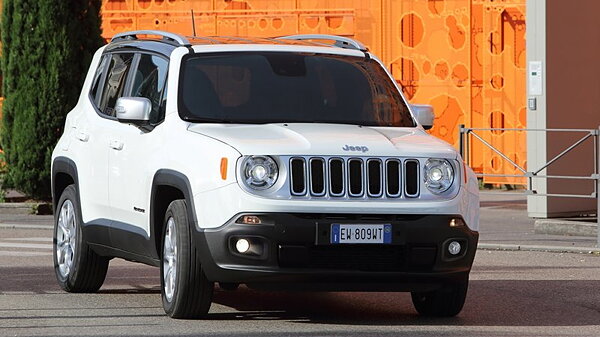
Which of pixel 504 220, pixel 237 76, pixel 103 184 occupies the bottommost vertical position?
pixel 504 220

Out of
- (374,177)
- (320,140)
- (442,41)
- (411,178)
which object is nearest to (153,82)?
(320,140)

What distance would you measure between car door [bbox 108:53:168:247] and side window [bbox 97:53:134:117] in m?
0.19

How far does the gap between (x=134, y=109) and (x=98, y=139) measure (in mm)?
1115

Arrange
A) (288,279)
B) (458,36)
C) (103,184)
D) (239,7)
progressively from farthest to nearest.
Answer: (239,7) → (458,36) → (103,184) → (288,279)

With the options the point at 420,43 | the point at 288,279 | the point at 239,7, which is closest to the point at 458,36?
the point at 420,43

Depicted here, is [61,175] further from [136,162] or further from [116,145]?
[136,162]

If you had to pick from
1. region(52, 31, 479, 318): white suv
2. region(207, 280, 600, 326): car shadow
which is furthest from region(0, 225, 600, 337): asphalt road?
region(52, 31, 479, 318): white suv

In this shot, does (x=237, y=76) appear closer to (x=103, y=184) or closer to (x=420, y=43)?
(x=103, y=184)

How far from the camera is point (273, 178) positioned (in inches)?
397

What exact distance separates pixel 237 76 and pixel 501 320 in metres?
2.39

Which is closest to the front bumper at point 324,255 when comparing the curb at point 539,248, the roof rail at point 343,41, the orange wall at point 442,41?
the roof rail at point 343,41

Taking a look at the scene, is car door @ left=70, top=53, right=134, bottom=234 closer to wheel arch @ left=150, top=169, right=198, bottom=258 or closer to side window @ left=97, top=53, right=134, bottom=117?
side window @ left=97, top=53, right=134, bottom=117

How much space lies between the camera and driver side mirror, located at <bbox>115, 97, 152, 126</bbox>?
433 inches

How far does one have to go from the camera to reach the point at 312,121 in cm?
1109
